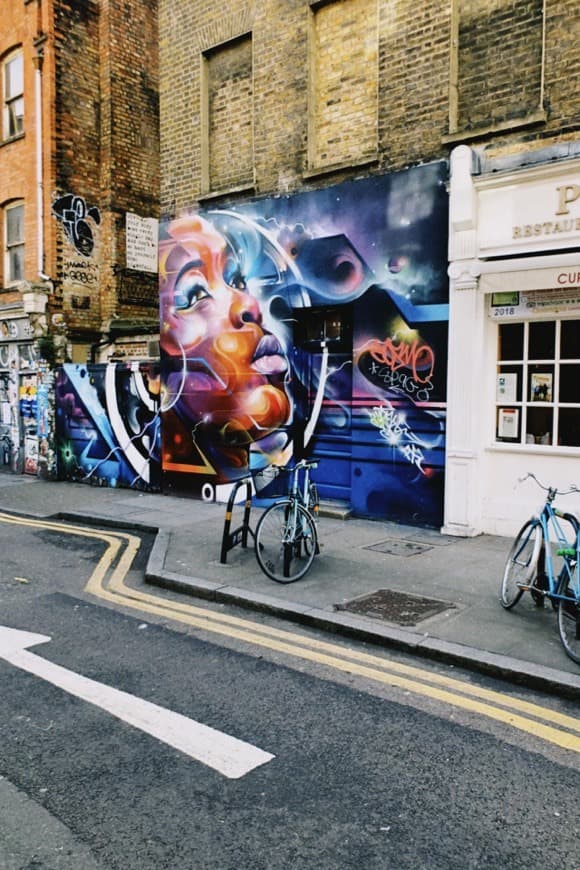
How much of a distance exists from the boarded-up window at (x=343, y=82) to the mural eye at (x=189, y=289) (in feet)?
8.78

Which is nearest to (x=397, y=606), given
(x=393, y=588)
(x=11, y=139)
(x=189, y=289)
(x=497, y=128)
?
(x=393, y=588)

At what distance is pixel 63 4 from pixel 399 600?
49.3 ft

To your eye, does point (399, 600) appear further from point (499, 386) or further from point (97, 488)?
point (97, 488)

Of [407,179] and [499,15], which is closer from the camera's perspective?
[499,15]

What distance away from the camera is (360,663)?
517 centimetres

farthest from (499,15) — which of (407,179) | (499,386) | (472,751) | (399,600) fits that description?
(472,751)

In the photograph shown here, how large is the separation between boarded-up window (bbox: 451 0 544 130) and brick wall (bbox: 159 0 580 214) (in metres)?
0.01

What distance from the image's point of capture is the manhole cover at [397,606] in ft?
19.4

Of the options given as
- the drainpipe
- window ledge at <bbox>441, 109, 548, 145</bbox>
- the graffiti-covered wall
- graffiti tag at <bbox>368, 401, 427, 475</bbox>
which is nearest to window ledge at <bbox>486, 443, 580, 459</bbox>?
the graffiti-covered wall

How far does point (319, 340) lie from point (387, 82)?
357cm

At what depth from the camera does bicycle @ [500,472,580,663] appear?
Answer: 5.14 m

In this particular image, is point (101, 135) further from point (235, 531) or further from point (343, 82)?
point (235, 531)

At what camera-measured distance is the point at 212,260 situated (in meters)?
11.6

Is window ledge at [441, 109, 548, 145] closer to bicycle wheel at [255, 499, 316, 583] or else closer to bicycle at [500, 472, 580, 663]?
bicycle at [500, 472, 580, 663]
